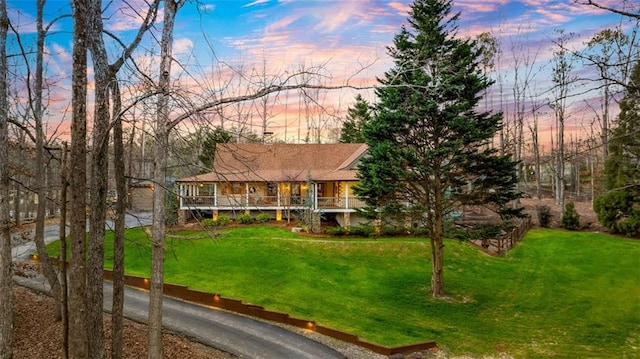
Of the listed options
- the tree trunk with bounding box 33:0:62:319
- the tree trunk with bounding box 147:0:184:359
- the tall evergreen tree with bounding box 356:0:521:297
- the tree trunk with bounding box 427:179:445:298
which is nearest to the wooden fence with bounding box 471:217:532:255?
the tree trunk with bounding box 427:179:445:298

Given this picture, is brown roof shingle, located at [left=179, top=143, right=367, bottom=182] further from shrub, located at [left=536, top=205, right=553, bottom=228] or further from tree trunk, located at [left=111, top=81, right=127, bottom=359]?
tree trunk, located at [left=111, top=81, right=127, bottom=359]

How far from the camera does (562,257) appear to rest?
2119cm

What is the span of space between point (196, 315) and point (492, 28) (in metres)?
39.9

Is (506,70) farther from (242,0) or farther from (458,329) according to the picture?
(242,0)

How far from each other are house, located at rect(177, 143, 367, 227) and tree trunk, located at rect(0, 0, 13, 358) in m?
19.9

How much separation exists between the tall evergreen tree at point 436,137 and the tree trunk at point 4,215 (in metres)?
11.6

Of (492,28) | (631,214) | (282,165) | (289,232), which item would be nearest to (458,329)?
(289,232)

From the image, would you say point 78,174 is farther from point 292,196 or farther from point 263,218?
point 263,218

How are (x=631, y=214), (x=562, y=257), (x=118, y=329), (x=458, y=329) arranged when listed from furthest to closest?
(x=631, y=214)
(x=562, y=257)
(x=458, y=329)
(x=118, y=329)

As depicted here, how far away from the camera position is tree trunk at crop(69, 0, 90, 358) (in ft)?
20.0

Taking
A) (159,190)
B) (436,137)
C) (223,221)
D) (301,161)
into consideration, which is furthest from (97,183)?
(301,161)

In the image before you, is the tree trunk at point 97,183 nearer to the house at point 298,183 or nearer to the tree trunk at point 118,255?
the tree trunk at point 118,255

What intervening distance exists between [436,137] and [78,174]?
13.4 metres

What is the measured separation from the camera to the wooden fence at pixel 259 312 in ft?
37.6
